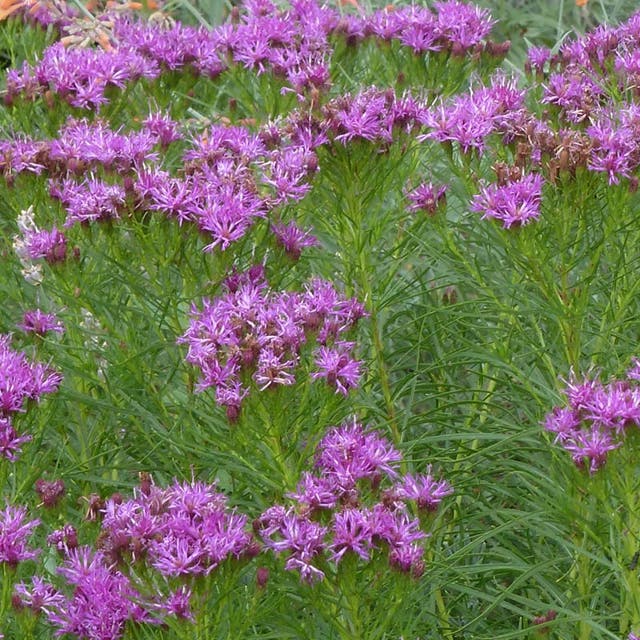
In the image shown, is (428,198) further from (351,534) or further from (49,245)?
(351,534)

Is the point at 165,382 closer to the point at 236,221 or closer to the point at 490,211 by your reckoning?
the point at 236,221

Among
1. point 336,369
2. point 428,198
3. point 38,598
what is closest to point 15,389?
point 38,598

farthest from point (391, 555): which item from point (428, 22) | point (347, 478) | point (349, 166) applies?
point (428, 22)

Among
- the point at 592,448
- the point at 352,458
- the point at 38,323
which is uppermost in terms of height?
the point at 592,448

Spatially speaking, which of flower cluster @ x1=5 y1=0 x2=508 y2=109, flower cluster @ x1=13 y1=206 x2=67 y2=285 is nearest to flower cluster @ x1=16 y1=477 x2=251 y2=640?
flower cluster @ x1=13 y1=206 x2=67 y2=285

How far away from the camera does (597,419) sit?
258cm

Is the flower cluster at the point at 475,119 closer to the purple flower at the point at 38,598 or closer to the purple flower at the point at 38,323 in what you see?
the purple flower at the point at 38,323

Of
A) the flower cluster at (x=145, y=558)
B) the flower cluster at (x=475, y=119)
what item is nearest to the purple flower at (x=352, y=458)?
the flower cluster at (x=145, y=558)

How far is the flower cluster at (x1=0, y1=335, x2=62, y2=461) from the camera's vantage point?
2982 millimetres

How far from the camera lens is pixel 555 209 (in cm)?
312

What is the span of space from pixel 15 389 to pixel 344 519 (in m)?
0.93

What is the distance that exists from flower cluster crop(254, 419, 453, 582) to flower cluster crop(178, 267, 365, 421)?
0.19m

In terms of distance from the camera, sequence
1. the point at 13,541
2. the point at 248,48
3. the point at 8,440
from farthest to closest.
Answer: the point at 248,48 → the point at 8,440 → the point at 13,541

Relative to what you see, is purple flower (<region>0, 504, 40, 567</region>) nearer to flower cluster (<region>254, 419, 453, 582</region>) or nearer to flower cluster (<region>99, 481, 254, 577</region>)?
flower cluster (<region>99, 481, 254, 577</region>)
